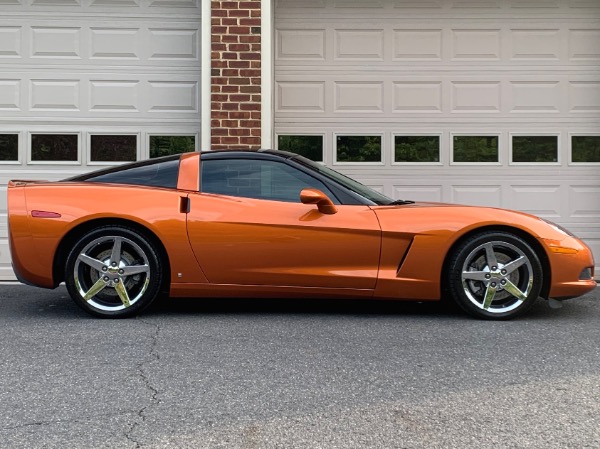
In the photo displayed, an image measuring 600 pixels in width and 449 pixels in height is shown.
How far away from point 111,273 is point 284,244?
4.10 ft

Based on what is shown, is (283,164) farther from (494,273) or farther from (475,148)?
(475,148)

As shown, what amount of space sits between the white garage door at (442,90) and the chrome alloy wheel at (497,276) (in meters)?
3.08

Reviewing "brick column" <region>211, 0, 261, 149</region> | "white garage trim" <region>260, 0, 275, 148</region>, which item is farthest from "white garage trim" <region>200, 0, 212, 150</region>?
"white garage trim" <region>260, 0, 275, 148</region>

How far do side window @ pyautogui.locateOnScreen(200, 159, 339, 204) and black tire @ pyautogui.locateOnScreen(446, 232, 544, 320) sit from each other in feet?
3.34

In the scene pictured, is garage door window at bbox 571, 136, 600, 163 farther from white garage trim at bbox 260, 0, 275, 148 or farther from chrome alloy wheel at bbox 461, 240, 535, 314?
chrome alloy wheel at bbox 461, 240, 535, 314

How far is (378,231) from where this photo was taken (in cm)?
522

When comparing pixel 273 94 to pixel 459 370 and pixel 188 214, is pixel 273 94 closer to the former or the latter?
pixel 188 214

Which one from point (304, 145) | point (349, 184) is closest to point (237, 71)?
point (304, 145)

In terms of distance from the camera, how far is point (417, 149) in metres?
8.34

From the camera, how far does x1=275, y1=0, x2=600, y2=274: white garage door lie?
8312 millimetres

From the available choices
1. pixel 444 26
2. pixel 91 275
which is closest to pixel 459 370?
pixel 91 275

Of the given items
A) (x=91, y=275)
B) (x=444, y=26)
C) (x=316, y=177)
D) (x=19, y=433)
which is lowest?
(x=19, y=433)

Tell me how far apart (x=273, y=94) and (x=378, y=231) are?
352 cm

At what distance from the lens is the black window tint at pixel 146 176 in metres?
5.50
